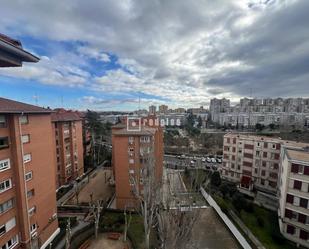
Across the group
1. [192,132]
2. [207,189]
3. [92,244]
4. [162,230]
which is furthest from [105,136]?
[162,230]

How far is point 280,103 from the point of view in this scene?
3792 inches

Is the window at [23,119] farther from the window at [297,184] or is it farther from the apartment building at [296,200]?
the window at [297,184]

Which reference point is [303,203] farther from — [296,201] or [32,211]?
[32,211]

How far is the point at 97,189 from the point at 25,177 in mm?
14386

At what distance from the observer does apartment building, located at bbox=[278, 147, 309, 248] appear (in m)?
15.7

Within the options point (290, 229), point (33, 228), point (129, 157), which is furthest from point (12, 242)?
point (290, 229)

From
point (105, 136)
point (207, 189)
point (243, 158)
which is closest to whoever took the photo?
point (207, 189)

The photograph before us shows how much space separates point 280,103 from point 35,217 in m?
111

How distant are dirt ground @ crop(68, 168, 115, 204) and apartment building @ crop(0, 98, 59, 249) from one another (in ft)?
25.8

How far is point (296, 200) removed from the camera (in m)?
16.2

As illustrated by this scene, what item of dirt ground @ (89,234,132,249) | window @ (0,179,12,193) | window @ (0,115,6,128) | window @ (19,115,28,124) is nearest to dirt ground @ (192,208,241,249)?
dirt ground @ (89,234,132,249)

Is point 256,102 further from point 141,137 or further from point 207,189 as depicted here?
point 141,137

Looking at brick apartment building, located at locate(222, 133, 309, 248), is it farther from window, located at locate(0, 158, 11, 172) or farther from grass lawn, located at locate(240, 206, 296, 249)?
window, located at locate(0, 158, 11, 172)

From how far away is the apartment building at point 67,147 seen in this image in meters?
25.9
